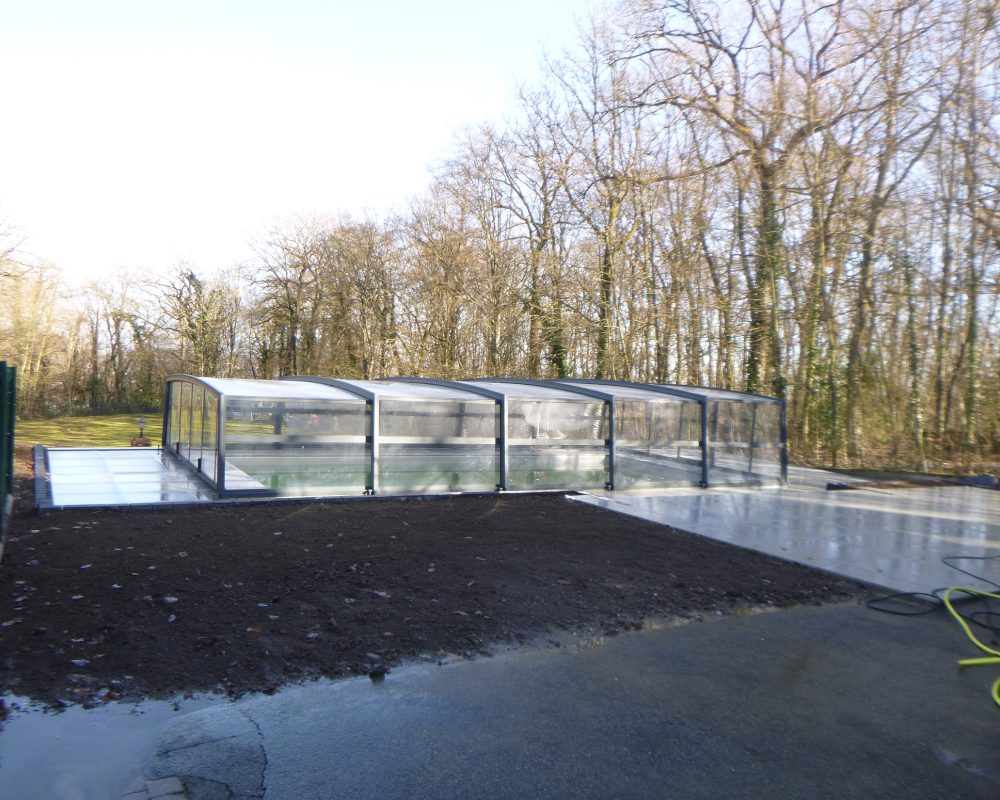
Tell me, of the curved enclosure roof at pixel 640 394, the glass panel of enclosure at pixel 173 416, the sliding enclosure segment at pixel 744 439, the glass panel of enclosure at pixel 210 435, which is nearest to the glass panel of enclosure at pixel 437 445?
the glass panel of enclosure at pixel 210 435

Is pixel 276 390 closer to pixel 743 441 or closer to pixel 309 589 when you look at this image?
pixel 309 589

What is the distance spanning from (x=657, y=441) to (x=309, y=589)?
8.49m

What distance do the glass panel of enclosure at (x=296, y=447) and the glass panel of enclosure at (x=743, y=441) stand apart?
20.5 ft

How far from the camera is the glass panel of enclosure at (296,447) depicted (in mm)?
10273

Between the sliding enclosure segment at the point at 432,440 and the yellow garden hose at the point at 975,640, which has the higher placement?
the sliding enclosure segment at the point at 432,440

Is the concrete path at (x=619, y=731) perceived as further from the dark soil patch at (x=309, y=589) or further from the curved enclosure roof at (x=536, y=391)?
the curved enclosure roof at (x=536, y=391)

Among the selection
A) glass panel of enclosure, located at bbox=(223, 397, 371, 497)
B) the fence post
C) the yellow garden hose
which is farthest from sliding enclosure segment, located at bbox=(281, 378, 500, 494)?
the yellow garden hose

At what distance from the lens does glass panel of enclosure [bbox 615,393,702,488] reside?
12820 millimetres

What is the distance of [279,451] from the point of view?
10469 millimetres

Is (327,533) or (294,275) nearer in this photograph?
(327,533)

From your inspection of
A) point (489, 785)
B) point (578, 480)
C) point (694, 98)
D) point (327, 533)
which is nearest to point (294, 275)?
point (694, 98)

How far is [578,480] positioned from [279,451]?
4831 millimetres

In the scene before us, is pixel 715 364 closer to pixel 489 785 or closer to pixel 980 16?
pixel 980 16

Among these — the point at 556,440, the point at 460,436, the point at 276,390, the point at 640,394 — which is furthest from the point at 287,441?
the point at 640,394
